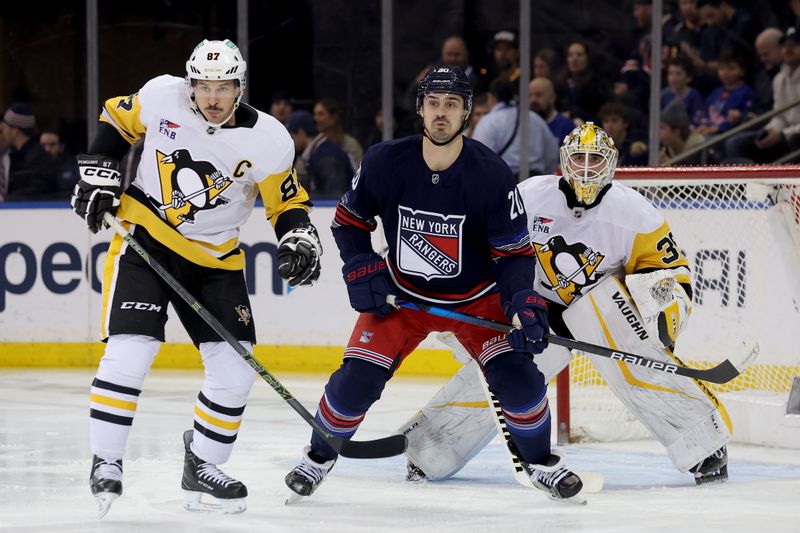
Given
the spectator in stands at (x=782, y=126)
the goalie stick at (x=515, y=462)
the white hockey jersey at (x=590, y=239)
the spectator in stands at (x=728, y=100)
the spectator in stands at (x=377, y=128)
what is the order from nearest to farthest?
1. the goalie stick at (x=515, y=462)
2. the white hockey jersey at (x=590, y=239)
3. the spectator in stands at (x=782, y=126)
4. the spectator in stands at (x=728, y=100)
5. the spectator in stands at (x=377, y=128)

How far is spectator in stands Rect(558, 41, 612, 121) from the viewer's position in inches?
267

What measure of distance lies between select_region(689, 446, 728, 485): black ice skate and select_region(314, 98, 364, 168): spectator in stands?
320 cm

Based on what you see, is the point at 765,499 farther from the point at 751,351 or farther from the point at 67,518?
the point at 67,518

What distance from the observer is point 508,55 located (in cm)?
679

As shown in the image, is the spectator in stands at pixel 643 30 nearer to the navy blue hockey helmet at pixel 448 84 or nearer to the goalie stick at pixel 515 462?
the goalie stick at pixel 515 462

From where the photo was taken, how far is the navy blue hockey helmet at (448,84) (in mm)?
3629

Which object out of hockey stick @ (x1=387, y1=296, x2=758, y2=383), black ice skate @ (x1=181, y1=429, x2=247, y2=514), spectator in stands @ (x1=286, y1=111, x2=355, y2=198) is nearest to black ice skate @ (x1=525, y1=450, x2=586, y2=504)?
hockey stick @ (x1=387, y1=296, x2=758, y2=383)

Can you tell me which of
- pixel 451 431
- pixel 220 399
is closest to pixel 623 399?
pixel 451 431

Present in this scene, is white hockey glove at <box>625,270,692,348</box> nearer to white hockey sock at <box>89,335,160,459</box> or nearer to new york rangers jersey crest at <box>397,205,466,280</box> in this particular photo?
new york rangers jersey crest at <box>397,205,466,280</box>

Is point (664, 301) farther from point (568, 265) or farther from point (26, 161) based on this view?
point (26, 161)

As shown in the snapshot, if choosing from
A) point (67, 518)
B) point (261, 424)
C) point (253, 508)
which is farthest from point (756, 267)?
Answer: point (67, 518)

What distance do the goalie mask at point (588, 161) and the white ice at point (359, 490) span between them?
811 millimetres

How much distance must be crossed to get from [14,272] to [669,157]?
117 inches

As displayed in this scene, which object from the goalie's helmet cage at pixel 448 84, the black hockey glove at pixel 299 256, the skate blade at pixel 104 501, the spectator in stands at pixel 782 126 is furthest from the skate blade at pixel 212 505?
the spectator in stands at pixel 782 126
